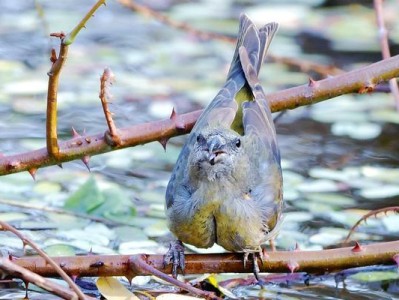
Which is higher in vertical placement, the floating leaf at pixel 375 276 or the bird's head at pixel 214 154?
the bird's head at pixel 214 154

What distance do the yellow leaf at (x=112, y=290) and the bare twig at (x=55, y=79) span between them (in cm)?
57

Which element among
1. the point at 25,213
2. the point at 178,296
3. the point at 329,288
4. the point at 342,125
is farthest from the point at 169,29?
the point at 178,296

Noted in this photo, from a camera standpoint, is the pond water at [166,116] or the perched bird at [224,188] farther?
the pond water at [166,116]

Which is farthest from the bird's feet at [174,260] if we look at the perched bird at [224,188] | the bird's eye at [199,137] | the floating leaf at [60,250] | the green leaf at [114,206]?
the green leaf at [114,206]

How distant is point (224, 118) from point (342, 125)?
7.72ft

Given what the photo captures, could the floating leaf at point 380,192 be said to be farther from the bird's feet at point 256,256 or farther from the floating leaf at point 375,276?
the bird's feet at point 256,256

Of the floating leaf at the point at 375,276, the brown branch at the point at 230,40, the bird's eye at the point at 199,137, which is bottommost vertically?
the floating leaf at the point at 375,276

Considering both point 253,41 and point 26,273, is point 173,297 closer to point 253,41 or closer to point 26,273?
point 26,273

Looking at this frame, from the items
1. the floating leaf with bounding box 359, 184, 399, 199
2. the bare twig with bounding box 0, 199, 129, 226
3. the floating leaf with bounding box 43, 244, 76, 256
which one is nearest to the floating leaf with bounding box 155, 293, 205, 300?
the floating leaf with bounding box 43, 244, 76, 256

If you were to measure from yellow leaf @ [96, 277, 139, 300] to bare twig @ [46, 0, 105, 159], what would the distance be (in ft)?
1.87

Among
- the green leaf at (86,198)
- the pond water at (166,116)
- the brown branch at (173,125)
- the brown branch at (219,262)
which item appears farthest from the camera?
the green leaf at (86,198)

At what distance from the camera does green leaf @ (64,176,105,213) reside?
18.1 feet

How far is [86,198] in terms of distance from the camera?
18.1ft

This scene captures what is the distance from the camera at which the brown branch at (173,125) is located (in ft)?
14.4
